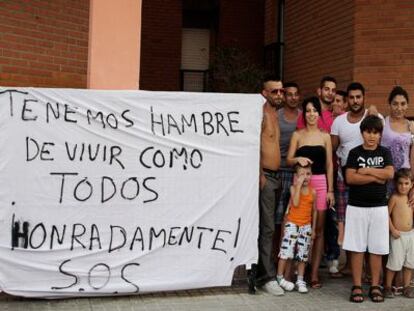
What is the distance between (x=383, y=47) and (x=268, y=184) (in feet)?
12.3

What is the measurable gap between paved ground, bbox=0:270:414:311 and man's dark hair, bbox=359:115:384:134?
1.60 meters

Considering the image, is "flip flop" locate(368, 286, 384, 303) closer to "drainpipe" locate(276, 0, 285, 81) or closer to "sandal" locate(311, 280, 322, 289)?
"sandal" locate(311, 280, 322, 289)

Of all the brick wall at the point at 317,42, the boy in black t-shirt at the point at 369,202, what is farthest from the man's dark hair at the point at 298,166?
the brick wall at the point at 317,42

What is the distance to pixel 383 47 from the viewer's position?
806 centimetres

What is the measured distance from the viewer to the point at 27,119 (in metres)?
4.80

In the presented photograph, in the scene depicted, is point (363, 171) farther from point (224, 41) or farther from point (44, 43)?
point (224, 41)

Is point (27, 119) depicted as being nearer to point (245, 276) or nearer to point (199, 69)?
point (245, 276)

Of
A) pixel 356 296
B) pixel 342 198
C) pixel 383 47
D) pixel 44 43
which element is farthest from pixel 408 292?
pixel 44 43

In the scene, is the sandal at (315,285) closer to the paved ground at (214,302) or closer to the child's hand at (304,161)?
the paved ground at (214,302)

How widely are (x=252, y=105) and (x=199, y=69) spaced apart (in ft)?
28.0

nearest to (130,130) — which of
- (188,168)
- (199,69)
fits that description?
(188,168)

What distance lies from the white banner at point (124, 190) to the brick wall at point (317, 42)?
11.8 feet

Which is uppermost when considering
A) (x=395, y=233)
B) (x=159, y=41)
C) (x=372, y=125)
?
(x=159, y=41)

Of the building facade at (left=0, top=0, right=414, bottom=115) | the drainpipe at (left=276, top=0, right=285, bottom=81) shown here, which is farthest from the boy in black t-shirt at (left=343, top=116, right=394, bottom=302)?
the drainpipe at (left=276, top=0, right=285, bottom=81)
